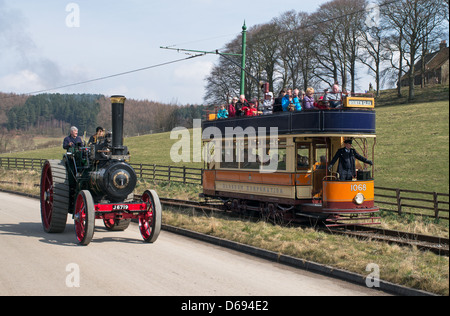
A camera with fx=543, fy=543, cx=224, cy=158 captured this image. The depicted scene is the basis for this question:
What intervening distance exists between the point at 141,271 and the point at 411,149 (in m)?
24.5

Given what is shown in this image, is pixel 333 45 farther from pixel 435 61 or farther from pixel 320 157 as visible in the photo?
pixel 320 157

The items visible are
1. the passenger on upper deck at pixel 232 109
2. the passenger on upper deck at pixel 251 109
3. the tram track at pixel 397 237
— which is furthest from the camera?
the passenger on upper deck at pixel 232 109

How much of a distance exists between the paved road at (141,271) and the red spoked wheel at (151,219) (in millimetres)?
272

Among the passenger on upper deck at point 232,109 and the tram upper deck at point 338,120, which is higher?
the passenger on upper deck at point 232,109

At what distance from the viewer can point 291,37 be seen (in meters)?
51.4

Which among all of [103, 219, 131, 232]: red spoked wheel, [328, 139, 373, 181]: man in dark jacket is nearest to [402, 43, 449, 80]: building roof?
[328, 139, 373, 181]: man in dark jacket

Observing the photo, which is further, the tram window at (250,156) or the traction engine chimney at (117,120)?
the tram window at (250,156)

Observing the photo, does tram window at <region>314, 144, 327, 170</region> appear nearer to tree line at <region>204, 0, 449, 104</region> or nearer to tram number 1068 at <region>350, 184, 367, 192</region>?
tram number 1068 at <region>350, 184, 367, 192</region>

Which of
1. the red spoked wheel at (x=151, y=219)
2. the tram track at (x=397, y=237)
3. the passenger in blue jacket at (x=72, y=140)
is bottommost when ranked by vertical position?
the tram track at (x=397, y=237)

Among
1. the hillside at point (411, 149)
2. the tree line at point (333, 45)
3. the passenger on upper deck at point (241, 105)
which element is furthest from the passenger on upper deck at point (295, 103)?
the tree line at point (333, 45)

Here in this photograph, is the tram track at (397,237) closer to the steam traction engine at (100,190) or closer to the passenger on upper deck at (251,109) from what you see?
the passenger on upper deck at (251,109)

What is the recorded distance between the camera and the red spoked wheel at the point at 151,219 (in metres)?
11.6
